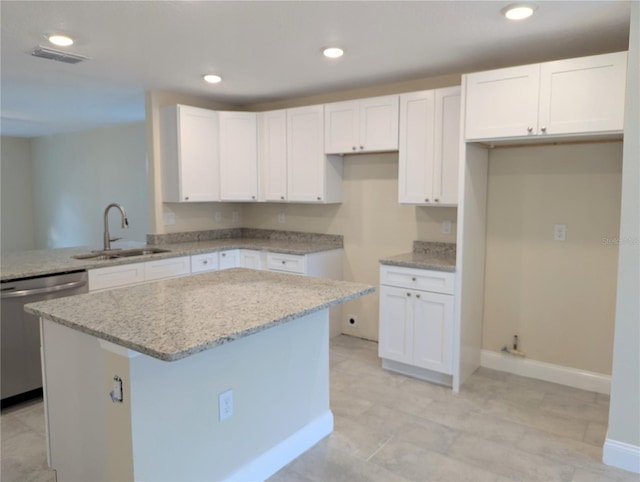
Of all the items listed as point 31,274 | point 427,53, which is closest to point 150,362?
point 31,274

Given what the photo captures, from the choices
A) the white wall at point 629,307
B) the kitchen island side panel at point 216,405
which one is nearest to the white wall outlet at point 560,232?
the white wall at point 629,307

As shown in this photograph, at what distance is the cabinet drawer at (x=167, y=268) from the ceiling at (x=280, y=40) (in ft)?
4.91

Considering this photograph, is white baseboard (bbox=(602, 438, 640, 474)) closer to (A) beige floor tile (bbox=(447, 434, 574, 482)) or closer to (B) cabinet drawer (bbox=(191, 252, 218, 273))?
(A) beige floor tile (bbox=(447, 434, 574, 482))

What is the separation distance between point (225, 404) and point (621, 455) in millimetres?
1984

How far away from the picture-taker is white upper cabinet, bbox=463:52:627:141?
250cm

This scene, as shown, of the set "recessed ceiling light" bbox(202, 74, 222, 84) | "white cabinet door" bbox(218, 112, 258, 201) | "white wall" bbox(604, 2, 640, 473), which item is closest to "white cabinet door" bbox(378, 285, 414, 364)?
"white wall" bbox(604, 2, 640, 473)

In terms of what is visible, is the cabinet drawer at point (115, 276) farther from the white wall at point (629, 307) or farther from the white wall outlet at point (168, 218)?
the white wall at point (629, 307)

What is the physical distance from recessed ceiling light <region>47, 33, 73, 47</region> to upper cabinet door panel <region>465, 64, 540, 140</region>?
2.48m

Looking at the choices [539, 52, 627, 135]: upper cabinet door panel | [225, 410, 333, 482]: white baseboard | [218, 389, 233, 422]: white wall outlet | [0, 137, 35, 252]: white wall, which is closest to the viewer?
[218, 389, 233, 422]: white wall outlet

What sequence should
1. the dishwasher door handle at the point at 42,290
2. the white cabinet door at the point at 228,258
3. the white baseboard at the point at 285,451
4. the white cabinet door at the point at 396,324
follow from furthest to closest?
the white cabinet door at the point at 228,258 → the white cabinet door at the point at 396,324 → the dishwasher door handle at the point at 42,290 → the white baseboard at the point at 285,451

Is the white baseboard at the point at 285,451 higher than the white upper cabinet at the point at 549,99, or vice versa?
the white upper cabinet at the point at 549,99

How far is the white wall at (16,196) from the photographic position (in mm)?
7734

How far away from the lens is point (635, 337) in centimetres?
219

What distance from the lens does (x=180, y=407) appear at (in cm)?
179
